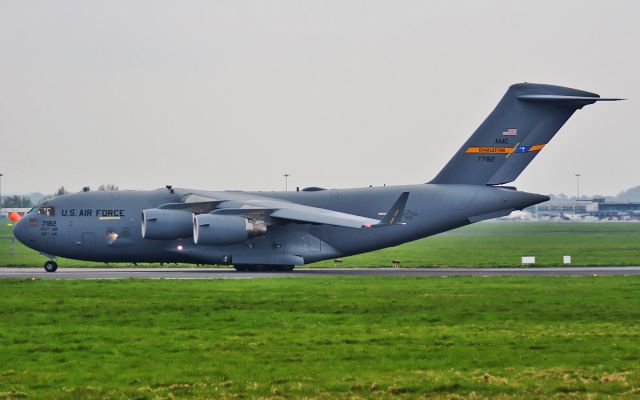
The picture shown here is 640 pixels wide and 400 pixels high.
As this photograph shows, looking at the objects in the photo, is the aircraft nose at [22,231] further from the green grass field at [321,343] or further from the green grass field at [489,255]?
the green grass field at [321,343]

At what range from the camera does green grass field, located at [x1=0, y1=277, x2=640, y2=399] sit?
1401 centimetres

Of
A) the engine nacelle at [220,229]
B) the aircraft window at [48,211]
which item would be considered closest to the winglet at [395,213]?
the engine nacelle at [220,229]

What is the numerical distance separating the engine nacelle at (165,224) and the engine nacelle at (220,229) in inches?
17.8

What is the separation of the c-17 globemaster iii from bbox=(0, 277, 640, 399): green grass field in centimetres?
1044

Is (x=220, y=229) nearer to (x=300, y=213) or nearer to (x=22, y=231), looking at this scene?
(x=300, y=213)

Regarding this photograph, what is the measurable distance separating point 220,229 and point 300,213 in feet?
10.4

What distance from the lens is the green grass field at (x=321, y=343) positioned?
14013mm

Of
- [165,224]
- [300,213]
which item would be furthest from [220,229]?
[300,213]

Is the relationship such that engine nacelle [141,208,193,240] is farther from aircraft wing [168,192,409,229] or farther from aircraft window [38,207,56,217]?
aircraft window [38,207,56,217]

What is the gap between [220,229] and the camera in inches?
1563

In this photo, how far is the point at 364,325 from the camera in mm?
Result: 20891

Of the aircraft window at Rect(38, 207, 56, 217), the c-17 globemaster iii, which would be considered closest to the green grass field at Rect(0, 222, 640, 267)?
the c-17 globemaster iii

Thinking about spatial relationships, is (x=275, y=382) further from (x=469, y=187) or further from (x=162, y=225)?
(x=469, y=187)

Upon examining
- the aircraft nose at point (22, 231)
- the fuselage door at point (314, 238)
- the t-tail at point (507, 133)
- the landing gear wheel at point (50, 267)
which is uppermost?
the t-tail at point (507, 133)
